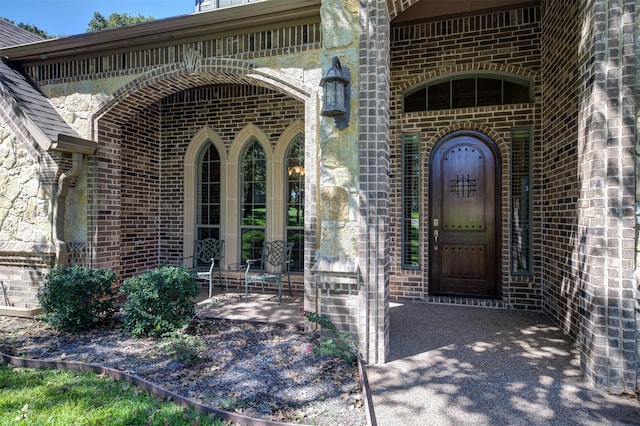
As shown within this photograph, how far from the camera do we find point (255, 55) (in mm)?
4523

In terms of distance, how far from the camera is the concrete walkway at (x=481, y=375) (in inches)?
99.5

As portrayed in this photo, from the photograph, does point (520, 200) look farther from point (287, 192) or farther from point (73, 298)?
point (73, 298)

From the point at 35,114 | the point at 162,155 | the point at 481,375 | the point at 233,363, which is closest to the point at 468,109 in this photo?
the point at 481,375

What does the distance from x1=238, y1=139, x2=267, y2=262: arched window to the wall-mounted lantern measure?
10.7ft

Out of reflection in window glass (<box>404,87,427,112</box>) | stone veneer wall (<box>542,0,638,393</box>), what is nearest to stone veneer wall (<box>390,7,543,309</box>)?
reflection in window glass (<box>404,87,427,112</box>)

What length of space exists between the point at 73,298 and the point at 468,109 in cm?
588

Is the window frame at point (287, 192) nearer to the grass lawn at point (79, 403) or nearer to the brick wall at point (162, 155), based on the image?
the brick wall at point (162, 155)

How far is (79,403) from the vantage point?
2.63 metres

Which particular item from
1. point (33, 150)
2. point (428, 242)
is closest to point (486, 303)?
point (428, 242)

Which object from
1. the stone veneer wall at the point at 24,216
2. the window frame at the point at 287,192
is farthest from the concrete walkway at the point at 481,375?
the stone veneer wall at the point at 24,216

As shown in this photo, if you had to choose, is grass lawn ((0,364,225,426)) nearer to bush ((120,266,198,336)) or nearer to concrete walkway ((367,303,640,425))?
bush ((120,266,198,336))

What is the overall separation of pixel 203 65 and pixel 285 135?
75.7 inches

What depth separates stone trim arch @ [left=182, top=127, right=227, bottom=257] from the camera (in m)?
6.66

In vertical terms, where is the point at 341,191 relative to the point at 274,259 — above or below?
above
